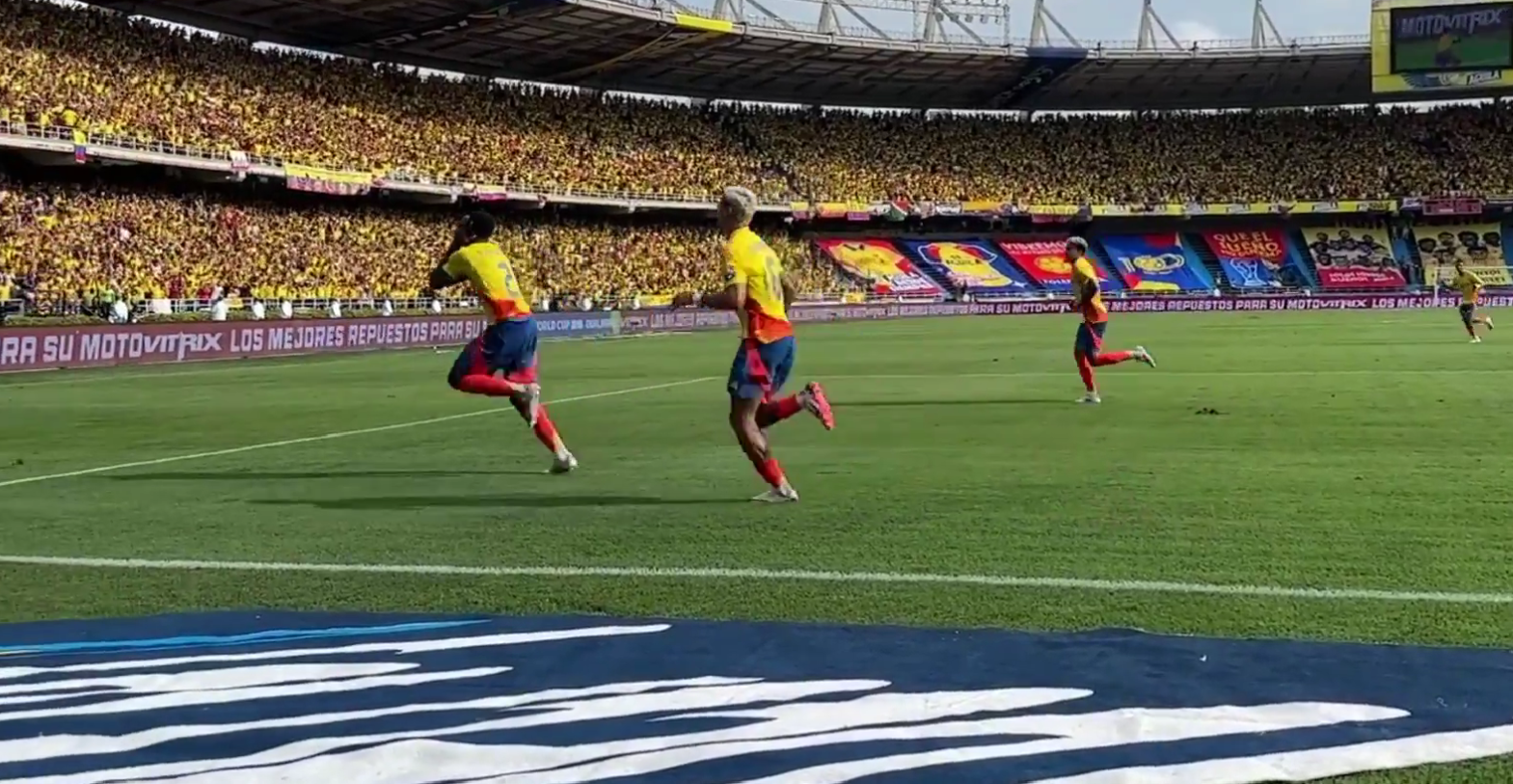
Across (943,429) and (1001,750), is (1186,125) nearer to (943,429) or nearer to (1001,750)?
(943,429)

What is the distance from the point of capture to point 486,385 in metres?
10.5

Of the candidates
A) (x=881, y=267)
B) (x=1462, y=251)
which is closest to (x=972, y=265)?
(x=881, y=267)

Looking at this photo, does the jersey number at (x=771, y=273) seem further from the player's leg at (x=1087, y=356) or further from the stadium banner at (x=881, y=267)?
the stadium banner at (x=881, y=267)

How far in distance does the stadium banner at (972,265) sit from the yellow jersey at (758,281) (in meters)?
65.6

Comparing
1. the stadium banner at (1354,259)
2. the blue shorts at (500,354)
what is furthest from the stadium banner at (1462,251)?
the blue shorts at (500,354)

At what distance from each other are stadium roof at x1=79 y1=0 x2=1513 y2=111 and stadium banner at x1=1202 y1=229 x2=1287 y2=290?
8291 millimetres

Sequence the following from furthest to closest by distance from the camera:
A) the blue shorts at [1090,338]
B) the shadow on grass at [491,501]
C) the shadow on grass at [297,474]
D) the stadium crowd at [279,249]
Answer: the stadium crowd at [279,249] < the blue shorts at [1090,338] < the shadow on grass at [297,474] < the shadow on grass at [491,501]

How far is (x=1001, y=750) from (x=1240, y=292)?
73.5 m

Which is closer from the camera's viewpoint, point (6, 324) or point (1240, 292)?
point (6, 324)

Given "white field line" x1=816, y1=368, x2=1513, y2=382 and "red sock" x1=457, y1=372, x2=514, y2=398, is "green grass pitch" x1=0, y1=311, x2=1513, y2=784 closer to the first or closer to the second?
"white field line" x1=816, y1=368, x2=1513, y2=382

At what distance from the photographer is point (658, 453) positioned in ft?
39.4

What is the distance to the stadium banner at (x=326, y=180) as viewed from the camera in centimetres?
4766

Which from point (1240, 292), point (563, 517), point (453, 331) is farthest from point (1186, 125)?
point (563, 517)

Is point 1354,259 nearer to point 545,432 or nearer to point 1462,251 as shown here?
point 1462,251
